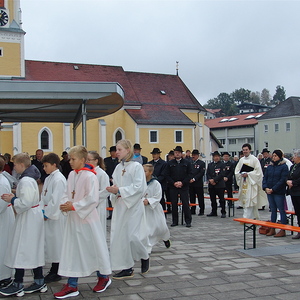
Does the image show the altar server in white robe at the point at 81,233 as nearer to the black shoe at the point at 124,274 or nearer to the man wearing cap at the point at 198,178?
the black shoe at the point at 124,274

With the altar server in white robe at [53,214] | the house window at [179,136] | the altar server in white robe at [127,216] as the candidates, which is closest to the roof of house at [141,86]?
the house window at [179,136]

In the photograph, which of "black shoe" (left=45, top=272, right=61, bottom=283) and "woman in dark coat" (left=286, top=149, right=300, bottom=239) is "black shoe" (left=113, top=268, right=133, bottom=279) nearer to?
"black shoe" (left=45, top=272, right=61, bottom=283)

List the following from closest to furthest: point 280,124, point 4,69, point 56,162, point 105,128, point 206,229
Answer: point 56,162 < point 206,229 < point 4,69 < point 105,128 < point 280,124

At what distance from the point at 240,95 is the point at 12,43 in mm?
118819

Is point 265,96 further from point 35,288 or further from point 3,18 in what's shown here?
point 35,288

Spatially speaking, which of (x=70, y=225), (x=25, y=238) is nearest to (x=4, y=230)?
(x=25, y=238)

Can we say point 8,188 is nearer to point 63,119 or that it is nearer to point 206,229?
point 206,229

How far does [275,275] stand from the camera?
629cm

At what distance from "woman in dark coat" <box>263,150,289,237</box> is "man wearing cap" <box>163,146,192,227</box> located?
2.21m

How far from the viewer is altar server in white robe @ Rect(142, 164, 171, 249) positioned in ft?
25.6

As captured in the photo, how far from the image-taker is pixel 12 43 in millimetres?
44562

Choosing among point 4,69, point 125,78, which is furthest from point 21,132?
point 125,78

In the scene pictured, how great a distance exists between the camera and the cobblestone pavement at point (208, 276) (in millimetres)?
5387

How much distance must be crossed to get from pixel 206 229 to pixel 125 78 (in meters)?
44.9
